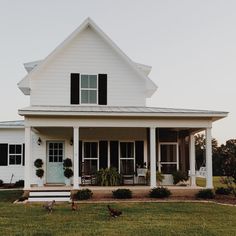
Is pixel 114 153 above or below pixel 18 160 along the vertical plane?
above

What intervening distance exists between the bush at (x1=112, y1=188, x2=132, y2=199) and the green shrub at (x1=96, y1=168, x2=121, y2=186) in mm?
1757

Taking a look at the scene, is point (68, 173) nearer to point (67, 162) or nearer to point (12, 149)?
point (67, 162)

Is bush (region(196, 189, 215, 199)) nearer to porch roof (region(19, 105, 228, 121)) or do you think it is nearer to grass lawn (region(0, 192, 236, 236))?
grass lawn (region(0, 192, 236, 236))

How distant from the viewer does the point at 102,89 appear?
795 inches

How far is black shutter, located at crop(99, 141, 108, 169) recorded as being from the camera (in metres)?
20.2

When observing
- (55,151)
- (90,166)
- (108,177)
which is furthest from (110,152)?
(55,151)

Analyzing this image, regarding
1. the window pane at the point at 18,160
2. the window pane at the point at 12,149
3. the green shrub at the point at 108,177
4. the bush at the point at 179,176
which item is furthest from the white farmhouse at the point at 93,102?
the window pane at the point at 12,149

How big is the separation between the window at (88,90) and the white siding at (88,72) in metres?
0.34

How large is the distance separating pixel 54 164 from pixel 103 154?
7.87ft

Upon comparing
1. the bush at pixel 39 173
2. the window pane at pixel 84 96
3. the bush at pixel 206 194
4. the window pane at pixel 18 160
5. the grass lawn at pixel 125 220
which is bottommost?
the grass lawn at pixel 125 220

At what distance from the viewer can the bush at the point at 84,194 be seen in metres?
16.4

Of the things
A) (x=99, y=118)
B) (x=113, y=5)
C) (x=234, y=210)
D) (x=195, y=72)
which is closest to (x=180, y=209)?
(x=234, y=210)

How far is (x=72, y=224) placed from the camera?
11203 mm

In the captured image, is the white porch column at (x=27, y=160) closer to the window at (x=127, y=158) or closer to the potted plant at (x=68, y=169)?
the potted plant at (x=68, y=169)
